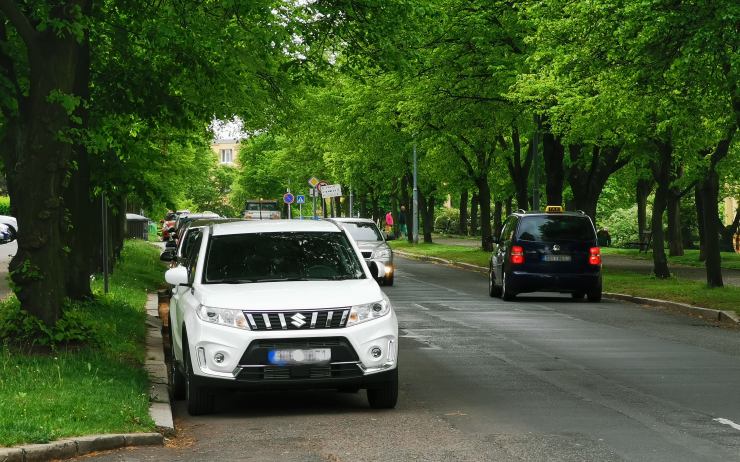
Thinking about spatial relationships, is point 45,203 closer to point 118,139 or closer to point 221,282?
point 221,282

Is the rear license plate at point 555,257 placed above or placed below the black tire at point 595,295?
above

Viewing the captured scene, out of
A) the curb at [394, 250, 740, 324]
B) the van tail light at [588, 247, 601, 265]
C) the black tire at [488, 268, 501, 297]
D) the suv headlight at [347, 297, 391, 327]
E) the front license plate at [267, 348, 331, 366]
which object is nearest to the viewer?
the front license plate at [267, 348, 331, 366]

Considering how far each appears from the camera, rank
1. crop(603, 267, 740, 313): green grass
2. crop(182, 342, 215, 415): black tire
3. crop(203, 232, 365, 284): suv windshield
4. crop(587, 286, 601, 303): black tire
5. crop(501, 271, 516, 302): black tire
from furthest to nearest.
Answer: crop(587, 286, 601, 303): black tire
crop(501, 271, 516, 302): black tire
crop(603, 267, 740, 313): green grass
crop(203, 232, 365, 284): suv windshield
crop(182, 342, 215, 415): black tire

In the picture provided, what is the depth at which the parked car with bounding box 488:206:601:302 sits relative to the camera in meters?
25.7

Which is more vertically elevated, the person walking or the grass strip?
the person walking

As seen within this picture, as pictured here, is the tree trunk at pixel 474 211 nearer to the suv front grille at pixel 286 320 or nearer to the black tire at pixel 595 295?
the black tire at pixel 595 295

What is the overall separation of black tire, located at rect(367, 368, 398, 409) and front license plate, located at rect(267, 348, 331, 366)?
60 centimetres

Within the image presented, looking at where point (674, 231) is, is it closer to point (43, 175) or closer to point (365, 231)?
point (365, 231)

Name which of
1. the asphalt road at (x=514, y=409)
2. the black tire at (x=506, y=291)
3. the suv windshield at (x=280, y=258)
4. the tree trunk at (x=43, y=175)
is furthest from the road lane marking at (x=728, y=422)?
the black tire at (x=506, y=291)

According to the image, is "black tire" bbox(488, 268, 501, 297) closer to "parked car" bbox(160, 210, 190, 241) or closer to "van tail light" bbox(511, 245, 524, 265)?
"van tail light" bbox(511, 245, 524, 265)

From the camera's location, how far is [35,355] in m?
13.1

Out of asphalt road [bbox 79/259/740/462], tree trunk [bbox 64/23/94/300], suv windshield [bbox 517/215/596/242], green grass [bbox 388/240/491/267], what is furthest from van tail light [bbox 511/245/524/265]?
green grass [bbox 388/240/491/267]

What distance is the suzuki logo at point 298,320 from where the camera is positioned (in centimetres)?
1033

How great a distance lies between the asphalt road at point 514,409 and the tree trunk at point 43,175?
2.79 meters
